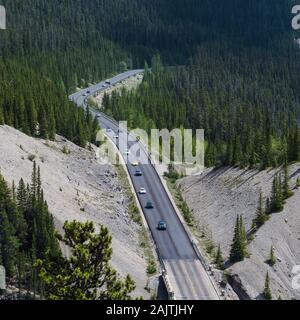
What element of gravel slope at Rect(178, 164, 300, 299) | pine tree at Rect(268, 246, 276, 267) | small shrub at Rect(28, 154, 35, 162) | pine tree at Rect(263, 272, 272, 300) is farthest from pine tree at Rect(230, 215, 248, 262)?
small shrub at Rect(28, 154, 35, 162)

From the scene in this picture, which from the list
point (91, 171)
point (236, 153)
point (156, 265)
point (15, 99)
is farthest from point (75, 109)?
point (156, 265)

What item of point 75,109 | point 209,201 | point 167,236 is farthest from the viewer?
point 75,109

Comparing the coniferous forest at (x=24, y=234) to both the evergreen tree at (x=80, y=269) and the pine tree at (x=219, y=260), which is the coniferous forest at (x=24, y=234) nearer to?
the evergreen tree at (x=80, y=269)

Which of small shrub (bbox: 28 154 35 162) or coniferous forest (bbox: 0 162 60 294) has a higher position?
small shrub (bbox: 28 154 35 162)

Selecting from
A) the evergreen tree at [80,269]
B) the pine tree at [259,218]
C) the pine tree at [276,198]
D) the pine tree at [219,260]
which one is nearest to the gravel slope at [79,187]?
the pine tree at [219,260]

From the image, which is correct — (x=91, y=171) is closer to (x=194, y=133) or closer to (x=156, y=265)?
(x=156, y=265)

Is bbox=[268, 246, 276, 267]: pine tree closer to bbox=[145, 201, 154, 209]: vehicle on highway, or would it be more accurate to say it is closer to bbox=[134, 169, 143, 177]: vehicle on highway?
bbox=[145, 201, 154, 209]: vehicle on highway

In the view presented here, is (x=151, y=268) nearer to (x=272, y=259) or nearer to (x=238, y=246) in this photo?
(x=238, y=246)
